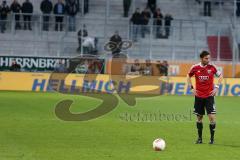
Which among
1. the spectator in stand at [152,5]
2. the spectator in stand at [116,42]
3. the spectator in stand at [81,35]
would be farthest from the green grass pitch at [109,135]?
the spectator in stand at [152,5]

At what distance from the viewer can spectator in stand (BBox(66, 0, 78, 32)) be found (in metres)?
44.6

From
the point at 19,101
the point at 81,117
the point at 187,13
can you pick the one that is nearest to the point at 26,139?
the point at 81,117

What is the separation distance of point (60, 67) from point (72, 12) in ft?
15.4

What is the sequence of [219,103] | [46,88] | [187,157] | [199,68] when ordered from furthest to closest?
[46,88] → [219,103] → [199,68] → [187,157]

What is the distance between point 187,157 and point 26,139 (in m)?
4.55

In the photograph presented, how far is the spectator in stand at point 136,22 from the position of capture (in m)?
44.0

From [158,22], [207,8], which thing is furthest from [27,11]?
[207,8]

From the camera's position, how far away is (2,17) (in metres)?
44.0

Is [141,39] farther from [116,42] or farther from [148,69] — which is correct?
[148,69]

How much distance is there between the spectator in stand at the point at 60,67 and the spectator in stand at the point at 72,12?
3.17 meters

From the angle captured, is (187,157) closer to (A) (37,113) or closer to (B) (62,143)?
(B) (62,143)

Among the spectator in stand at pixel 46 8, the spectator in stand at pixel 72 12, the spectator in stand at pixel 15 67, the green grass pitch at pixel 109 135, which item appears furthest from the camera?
the spectator in stand at pixel 46 8

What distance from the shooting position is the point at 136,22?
4478 centimetres

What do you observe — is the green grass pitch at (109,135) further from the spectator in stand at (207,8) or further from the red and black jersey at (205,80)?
the spectator in stand at (207,8)
